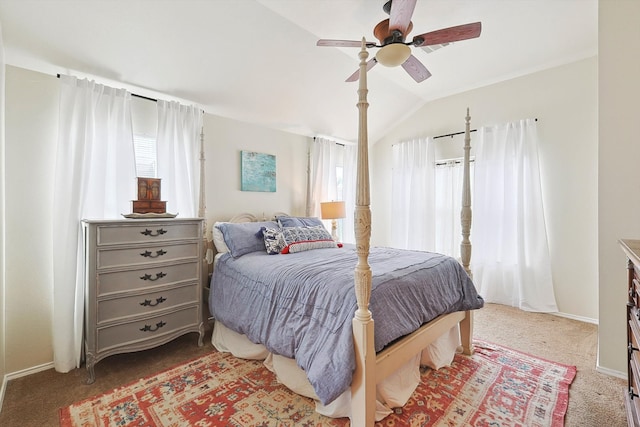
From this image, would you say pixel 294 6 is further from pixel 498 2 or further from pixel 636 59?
pixel 636 59

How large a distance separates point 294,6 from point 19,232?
2737 millimetres

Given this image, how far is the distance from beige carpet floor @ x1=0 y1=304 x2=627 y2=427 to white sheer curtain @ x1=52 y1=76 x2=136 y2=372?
0.25 metres

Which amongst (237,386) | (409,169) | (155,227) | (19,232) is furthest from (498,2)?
(19,232)

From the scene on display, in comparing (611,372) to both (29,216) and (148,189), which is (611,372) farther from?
(29,216)

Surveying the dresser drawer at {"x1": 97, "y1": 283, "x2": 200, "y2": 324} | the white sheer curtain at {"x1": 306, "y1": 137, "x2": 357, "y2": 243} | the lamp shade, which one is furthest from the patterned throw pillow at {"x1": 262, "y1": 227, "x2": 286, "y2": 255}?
the white sheer curtain at {"x1": 306, "y1": 137, "x2": 357, "y2": 243}

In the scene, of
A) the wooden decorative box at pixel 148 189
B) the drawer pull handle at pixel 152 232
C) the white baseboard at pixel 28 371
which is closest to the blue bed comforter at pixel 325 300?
the drawer pull handle at pixel 152 232

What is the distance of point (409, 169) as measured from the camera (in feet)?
14.7

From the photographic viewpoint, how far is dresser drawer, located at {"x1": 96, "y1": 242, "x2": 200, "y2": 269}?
2.08 meters

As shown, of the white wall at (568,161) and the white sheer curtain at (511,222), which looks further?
the white sheer curtain at (511,222)

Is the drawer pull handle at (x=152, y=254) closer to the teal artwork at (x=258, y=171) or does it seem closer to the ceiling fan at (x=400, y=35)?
the teal artwork at (x=258, y=171)

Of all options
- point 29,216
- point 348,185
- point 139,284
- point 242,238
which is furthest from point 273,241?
point 348,185

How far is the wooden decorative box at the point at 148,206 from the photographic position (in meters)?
2.38

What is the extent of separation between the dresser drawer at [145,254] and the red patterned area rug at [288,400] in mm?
852

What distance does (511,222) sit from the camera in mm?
3555
